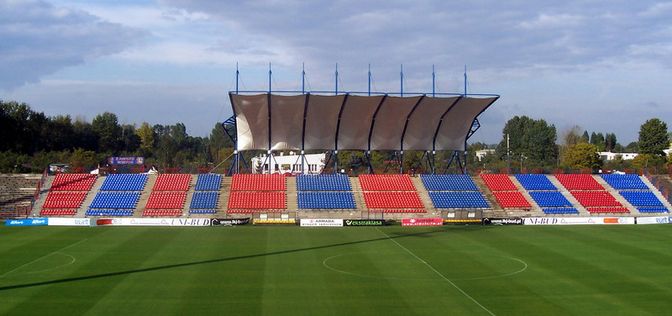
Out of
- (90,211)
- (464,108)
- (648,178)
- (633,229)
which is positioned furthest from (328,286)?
(648,178)

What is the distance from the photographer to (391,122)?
62.8m

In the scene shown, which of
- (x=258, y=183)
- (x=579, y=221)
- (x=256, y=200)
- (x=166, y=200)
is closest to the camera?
(x=579, y=221)

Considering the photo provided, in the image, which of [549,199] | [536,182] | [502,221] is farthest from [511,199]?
[502,221]

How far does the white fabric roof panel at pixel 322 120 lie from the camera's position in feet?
192

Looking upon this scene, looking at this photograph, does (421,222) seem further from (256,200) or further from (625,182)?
(625,182)

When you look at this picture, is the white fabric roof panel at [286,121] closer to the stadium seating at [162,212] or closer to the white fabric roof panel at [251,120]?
the white fabric roof panel at [251,120]

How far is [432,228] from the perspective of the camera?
4803cm

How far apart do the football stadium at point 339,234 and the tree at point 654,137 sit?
30.6m

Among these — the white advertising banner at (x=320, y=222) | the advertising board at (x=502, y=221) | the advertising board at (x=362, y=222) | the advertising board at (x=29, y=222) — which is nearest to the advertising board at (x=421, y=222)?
the advertising board at (x=362, y=222)

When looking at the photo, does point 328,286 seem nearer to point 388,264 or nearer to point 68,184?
point 388,264

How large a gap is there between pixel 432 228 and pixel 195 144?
138386 millimetres

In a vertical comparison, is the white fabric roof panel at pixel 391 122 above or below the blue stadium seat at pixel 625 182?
above

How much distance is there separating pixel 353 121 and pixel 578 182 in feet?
79.8

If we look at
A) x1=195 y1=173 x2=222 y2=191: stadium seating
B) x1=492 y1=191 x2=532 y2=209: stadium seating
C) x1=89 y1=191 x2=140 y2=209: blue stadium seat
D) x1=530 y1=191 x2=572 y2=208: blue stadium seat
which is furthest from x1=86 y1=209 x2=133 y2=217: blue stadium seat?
x1=530 y1=191 x2=572 y2=208: blue stadium seat
